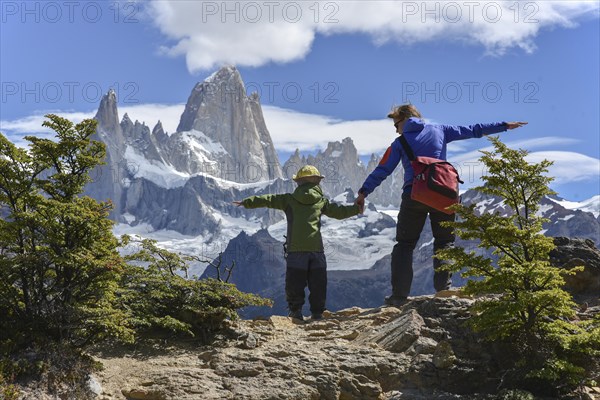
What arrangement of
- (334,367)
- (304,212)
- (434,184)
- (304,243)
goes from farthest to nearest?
(304,212)
(304,243)
(434,184)
(334,367)

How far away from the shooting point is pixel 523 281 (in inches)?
321

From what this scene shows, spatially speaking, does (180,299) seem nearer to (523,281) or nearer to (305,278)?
(305,278)

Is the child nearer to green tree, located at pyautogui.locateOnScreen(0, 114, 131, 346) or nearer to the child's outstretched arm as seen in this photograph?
the child's outstretched arm

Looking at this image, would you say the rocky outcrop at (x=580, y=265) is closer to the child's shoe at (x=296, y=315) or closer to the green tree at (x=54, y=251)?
the child's shoe at (x=296, y=315)

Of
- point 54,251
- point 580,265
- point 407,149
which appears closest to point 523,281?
point 407,149

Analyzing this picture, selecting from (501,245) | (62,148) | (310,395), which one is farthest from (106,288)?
(501,245)

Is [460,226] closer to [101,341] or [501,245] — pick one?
[501,245]

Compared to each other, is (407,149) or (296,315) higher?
(407,149)

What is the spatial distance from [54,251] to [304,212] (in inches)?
207

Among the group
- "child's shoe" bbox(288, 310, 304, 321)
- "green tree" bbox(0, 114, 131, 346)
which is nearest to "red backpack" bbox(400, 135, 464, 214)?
"child's shoe" bbox(288, 310, 304, 321)

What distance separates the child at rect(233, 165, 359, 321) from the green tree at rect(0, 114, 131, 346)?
390 cm

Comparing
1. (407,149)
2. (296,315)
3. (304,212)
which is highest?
(407,149)

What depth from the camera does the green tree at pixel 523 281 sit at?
7.83m

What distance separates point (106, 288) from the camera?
9.10 m
